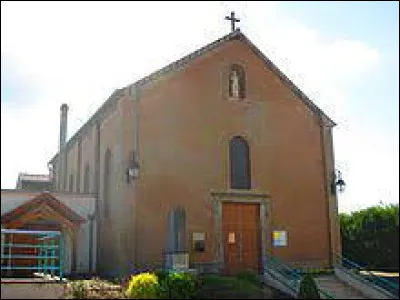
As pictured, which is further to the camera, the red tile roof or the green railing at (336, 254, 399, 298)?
the red tile roof

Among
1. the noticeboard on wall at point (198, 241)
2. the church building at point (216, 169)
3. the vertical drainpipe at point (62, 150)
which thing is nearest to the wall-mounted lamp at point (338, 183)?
the church building at point (216, 169)

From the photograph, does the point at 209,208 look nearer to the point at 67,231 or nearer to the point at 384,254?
the point at 67,231

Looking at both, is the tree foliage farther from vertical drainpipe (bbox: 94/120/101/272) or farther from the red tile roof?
the red tile roof

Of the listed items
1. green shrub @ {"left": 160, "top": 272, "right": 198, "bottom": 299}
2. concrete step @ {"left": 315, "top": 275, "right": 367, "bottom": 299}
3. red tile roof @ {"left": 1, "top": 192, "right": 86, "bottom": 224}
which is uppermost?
red tile roof @ {"left": 1, "top": 192, "right": 86, "bottom": 224}

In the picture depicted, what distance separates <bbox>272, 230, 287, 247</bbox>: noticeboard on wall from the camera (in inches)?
882

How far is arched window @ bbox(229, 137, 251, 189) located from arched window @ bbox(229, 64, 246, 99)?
202 centimetres

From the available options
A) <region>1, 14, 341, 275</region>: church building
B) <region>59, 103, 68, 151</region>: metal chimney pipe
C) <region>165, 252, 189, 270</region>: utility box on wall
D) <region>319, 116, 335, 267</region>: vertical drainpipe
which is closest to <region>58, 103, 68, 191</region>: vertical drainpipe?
<region>59, 103, 68, 151</region>: metal chimney pipe

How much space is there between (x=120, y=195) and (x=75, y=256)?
3.59m

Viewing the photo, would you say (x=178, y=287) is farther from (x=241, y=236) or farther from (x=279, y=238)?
(x=279, y=238)

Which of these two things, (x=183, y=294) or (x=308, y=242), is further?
(x=308, y=242)

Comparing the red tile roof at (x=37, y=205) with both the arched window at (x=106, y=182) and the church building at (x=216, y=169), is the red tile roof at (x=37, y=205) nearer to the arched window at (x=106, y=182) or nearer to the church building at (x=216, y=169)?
the church building at (x=216, y=169)

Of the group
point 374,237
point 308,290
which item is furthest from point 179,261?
point 374,237

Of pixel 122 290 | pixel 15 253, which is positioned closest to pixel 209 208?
pixel 122 290

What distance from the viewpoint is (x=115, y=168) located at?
22969 millimetres
